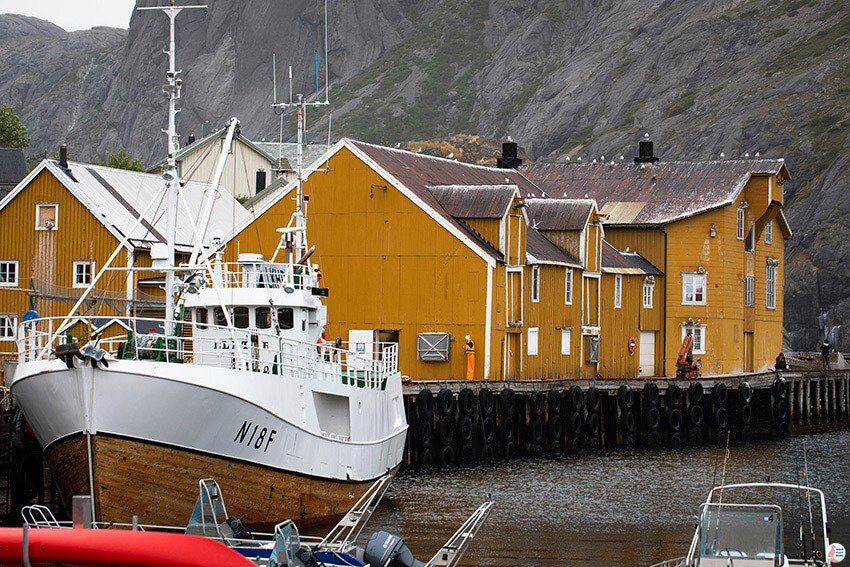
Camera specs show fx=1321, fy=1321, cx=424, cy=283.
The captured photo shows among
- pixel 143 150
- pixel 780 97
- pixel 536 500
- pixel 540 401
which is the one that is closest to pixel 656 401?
pixel 540 401

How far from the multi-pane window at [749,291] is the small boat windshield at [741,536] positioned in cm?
4049

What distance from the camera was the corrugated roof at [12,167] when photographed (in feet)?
211

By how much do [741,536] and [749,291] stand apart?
41.7 meters

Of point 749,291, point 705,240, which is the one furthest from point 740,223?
point 749,291

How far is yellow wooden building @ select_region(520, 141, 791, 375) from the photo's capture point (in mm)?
58000

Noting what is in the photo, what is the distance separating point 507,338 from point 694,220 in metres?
15.8

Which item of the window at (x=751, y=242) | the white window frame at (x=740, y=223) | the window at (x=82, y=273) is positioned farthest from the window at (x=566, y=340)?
the window at (x=82, y=273)

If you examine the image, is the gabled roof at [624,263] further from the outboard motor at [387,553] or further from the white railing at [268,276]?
the outboard motor at [387,553]

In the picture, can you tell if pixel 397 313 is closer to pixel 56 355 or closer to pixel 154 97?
pixel 56 355

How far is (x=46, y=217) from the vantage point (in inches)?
1908

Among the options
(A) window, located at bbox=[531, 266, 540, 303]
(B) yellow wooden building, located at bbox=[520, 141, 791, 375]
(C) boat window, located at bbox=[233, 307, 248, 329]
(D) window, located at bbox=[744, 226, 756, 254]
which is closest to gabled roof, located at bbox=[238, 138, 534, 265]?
(A) window, located at bbox=[531, 266, 540, 303]

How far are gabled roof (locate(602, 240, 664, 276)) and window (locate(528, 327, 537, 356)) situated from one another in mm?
7235

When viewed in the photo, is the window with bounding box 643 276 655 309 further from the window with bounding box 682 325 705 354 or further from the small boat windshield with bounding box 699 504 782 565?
the small boat windshield with bounding box 699 504 782 565

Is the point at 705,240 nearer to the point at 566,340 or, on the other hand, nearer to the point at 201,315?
the point at 566,340
